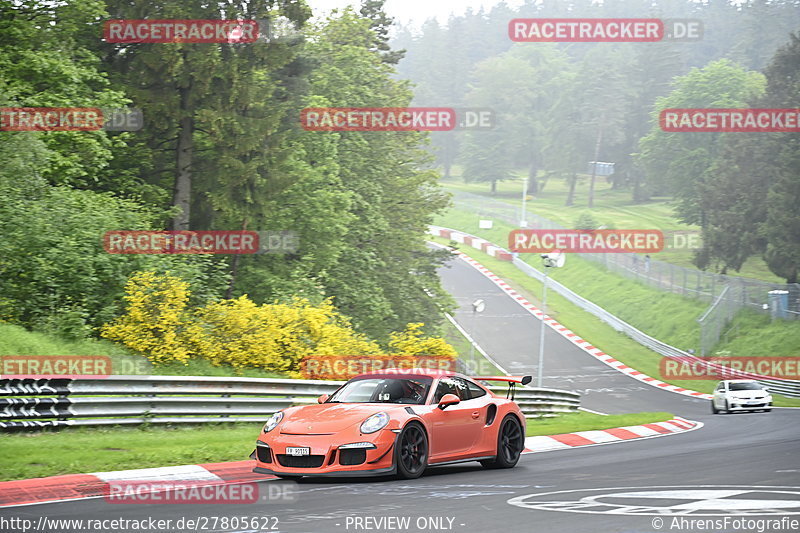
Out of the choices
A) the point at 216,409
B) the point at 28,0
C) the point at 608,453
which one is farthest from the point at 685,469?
the point at 28,0

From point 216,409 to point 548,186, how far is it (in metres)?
144

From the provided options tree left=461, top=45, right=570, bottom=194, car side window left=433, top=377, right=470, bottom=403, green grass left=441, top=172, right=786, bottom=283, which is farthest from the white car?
tree left=461, top=45, right=570, bottom=194

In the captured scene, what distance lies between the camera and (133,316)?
20.5m

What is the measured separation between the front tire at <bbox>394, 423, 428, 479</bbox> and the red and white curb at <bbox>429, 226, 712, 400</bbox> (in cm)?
3363

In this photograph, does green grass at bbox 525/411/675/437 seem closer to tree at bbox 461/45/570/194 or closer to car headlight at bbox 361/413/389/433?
Result: car headlight at bbox 361/413/389/433

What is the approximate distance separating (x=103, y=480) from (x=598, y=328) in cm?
5854

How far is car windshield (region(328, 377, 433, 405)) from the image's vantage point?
470 inches

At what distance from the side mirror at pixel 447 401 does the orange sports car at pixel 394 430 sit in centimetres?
1

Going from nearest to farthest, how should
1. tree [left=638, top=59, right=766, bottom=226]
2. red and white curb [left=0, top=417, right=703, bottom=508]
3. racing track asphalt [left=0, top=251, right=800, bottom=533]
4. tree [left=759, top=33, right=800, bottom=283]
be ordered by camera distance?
racing track asphalt [left=0, top=251, right=800, bottom=533] → red and white curb [left=0, top=417, right=703, bottom=508] → tree [left=759, top=33, right=800, bottom=283] → tree [left=638, top=59, right=766, bottom=226]

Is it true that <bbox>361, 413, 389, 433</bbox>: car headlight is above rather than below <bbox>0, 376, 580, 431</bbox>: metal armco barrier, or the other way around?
above

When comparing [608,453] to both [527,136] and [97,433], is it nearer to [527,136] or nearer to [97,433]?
[97,433]

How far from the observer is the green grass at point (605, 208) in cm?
9094

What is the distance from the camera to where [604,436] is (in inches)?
794
